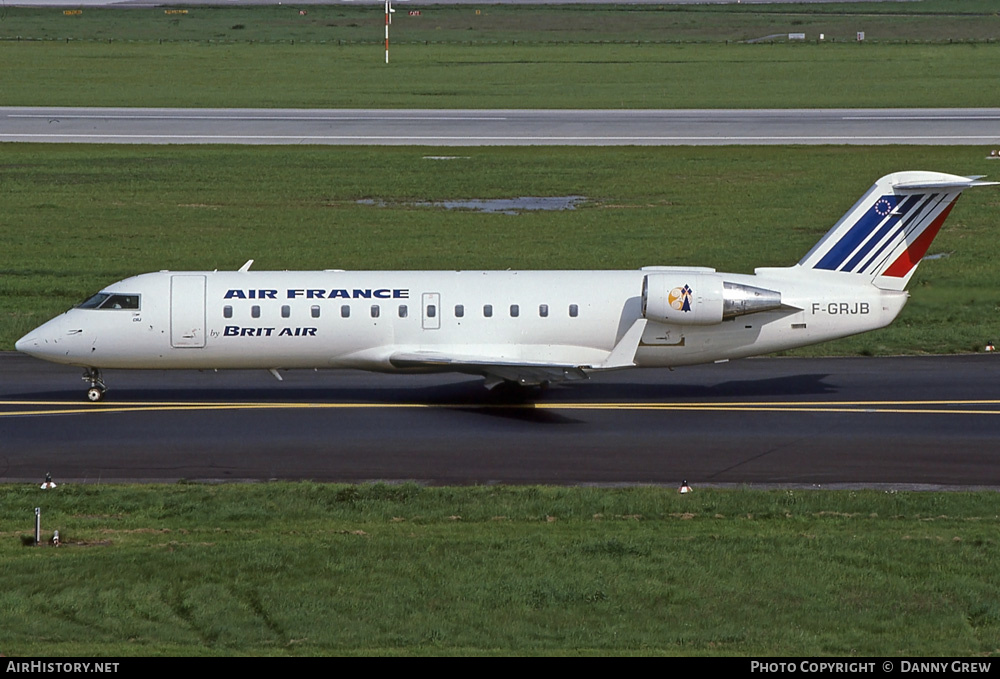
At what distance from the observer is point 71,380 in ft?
111

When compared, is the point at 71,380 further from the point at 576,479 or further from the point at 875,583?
the point at 875,583

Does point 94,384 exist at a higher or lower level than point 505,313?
lower

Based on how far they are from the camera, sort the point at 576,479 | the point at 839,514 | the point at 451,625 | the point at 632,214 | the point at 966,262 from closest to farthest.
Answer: the point at 451,625, the point at 839,514, the point at 576,479, the point at 966,262, the point at 632,214

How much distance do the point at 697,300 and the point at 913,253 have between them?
5.45 metres

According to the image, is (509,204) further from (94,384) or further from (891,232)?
(94,384)

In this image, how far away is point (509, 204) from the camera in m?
55.2

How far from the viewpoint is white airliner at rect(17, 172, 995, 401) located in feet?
99.4

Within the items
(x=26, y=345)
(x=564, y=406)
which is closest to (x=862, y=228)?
(x=564, y=406)

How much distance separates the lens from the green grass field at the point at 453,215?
142 ft

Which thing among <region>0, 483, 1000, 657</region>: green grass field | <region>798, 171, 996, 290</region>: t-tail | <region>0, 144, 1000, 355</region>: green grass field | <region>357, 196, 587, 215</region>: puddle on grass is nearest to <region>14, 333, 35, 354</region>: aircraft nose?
<region>0, 144, 1000, 355</region>: green grass field

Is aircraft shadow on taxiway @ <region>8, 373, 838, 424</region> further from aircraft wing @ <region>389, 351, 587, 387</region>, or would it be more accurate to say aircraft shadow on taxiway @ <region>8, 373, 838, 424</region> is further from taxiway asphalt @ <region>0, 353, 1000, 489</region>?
aircraft wing @ <region>389, 351, 587, 387</region>

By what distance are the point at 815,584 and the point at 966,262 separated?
29016 mm
